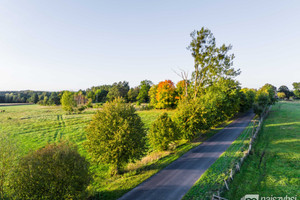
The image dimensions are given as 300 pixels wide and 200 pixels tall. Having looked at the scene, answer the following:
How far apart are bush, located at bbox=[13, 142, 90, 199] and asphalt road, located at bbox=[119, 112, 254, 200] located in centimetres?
482

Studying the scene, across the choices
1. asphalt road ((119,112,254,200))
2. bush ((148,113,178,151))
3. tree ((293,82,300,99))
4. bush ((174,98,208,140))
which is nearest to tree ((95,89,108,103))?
bush ((174,98,208,140))

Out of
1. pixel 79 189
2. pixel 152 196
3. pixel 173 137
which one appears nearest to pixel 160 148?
pixel 173 137

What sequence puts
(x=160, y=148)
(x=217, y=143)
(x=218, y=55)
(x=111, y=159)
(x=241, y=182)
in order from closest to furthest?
(x=241, y=182) → (x=111, y=159) → (x=160, y=148) → (x=217, y=143) → (x=218, y=55)

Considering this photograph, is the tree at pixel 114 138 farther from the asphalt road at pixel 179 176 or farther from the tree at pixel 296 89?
the tree at pixel 296 89

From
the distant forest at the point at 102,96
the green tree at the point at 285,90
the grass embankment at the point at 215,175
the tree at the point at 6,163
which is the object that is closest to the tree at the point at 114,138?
the tree at the point at 6,163

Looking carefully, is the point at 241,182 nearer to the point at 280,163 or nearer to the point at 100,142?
the point at 280,163

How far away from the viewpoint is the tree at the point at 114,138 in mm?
16422

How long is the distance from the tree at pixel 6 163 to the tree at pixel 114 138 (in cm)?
685

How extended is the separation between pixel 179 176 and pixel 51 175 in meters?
12.6

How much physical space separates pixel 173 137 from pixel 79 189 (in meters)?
15.9

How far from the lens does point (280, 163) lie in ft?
64.7

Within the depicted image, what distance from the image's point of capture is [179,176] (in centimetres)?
1683

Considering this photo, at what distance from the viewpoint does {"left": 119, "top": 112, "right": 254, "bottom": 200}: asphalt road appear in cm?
1383
